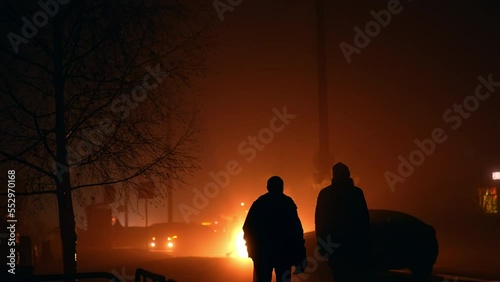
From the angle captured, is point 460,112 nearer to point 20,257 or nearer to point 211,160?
point 211,160

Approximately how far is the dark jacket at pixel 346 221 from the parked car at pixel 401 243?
498cm

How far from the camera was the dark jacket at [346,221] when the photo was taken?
10.7 meters

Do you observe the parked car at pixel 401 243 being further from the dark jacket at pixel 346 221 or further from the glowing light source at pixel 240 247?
the glowing light source at pixel 240 247

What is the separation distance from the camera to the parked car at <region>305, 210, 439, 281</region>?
51.7 feet

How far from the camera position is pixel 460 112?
144ft

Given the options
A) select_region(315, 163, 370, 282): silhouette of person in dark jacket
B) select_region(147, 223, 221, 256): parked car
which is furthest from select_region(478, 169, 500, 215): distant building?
select_region(315, 163, 370, 282): silhouette of person in dark jacket

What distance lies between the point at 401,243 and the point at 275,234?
597 cm

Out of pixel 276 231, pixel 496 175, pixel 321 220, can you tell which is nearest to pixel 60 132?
pixel 276 231

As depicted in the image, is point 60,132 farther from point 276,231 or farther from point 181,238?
point 181,238

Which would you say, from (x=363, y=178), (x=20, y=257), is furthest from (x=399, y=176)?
(x=20, y=257)

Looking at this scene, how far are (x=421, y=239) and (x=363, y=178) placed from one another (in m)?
31.1

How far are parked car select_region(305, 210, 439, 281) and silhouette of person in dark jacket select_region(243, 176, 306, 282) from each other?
5202 millimetres

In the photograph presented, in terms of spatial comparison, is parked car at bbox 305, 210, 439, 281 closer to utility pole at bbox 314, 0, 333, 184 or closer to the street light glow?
utility pole at bbox 314, 0, 333, 184

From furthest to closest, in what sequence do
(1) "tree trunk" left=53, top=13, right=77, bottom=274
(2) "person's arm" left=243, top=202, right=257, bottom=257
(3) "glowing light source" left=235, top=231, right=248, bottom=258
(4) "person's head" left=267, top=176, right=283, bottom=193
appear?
(3) "glowing light source" left=235, top=231, right=248, bottom=258 < (1) "tree trunk" left=53, top=13, right=77, bottom=274 < (2) "person's arm" left=243, top=202, right=257, bottom=257 < (4) "person's head" left=267, top=176, right=283, bottom=193
